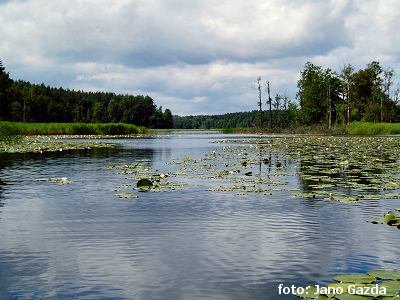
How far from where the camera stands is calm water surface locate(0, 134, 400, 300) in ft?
18.9

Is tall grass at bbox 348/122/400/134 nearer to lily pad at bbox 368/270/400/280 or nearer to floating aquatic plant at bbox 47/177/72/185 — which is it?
floating aquatic plant at bbox 47/177/72/185

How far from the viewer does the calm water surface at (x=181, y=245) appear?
5.75 metres

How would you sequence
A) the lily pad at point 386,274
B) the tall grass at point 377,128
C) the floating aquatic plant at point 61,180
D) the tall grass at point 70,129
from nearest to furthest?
the lily pad at point 386,274, the floating aquatic plant at point 61,180, the tall grass at point 377,128, the tall grass at point 70,129

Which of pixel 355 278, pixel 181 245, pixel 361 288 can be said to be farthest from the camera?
pixel 181 245

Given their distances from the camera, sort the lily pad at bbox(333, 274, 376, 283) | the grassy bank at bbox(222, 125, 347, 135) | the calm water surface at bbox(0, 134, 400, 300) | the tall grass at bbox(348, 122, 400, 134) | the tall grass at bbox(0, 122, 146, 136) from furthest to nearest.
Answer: the grassy bank at bbox(222, 125, 347, 135), the tall grass at bbox(0, 122, 146, 136), the tall grass at bbox(348, 122, 400, 134), the calm water surface at bbox(0, 134, 400, 300), the lily pad at bbox(333, 274, 376, 283)

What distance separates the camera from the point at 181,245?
25.0 feet

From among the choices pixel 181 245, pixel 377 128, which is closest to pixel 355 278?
pixel 181 245

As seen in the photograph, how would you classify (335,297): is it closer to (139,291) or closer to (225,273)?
(225,273)

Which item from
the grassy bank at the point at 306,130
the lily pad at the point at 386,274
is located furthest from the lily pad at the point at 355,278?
the grassy bank at the point at 306,130

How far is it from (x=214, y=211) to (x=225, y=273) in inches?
172

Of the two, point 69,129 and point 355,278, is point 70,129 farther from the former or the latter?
point 355,278

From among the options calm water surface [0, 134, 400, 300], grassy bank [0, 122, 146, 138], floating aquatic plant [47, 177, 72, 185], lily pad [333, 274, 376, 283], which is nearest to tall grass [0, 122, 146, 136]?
grassy bank [0, 122, 146, 138]

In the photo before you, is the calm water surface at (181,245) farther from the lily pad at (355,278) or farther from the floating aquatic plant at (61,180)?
the floating aquatic plant at (61,180)

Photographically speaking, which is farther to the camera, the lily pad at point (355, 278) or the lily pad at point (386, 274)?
the lily pad at point (386, 274)
